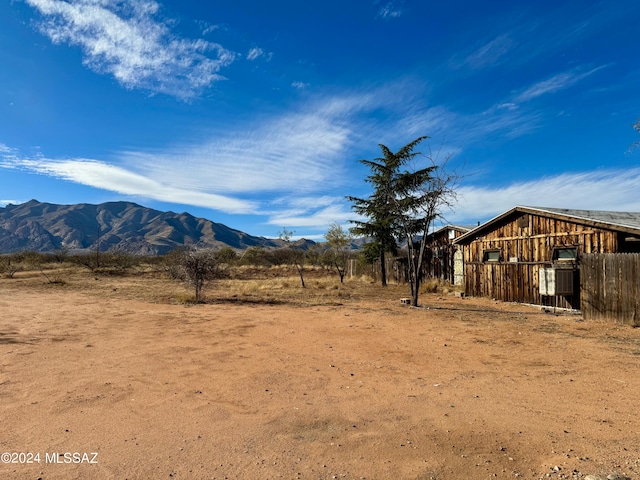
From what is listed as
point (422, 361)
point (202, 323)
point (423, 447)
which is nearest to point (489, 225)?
point (422, 361)

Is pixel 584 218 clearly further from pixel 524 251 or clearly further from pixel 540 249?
pixel 524 251

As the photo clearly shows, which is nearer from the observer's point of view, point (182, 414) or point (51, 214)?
point (182, 414)

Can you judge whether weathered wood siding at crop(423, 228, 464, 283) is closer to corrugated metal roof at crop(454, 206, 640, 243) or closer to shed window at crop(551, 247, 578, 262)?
corrugated metal roof at crop(454, 206, 640, 243)

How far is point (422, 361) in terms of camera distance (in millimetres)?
6855

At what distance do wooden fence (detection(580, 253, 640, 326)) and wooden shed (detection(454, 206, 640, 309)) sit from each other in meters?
1.27

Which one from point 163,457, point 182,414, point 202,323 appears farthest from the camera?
point 202,323

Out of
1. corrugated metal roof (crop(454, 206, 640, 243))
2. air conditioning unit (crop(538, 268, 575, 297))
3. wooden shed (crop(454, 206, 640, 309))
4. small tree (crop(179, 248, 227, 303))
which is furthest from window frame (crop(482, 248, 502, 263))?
small tree (crop(179, 248, 227, 303))

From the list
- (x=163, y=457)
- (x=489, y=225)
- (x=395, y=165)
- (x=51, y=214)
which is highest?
(x=51, y=214)

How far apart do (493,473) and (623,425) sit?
2.14 m

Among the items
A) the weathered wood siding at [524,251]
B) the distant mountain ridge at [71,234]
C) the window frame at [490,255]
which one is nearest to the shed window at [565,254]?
the weathered wood siding at [524,251]

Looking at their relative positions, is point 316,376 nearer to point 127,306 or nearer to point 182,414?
point 182,414

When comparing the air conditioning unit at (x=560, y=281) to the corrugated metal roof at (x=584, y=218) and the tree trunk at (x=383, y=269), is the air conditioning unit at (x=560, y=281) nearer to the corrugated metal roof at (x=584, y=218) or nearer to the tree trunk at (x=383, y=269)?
the corrugated metal roof at (x=584, y=218)

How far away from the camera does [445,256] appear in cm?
2492

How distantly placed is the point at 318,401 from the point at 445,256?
21.8 metres
